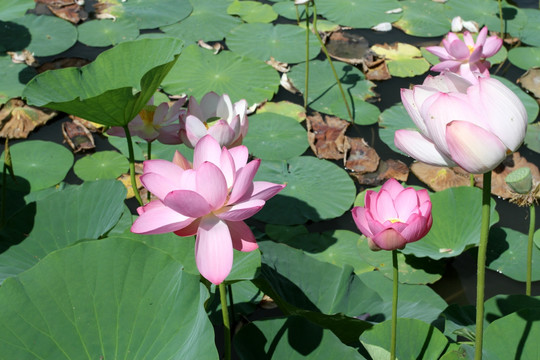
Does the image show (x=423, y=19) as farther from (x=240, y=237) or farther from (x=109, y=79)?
(x=240, y=237)

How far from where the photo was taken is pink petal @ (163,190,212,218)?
0.81m

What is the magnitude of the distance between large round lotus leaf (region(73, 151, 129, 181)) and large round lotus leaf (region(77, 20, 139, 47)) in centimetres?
93

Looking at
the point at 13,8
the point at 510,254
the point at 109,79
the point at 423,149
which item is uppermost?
the point at 423,149

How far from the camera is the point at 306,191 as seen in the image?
81.0 inches

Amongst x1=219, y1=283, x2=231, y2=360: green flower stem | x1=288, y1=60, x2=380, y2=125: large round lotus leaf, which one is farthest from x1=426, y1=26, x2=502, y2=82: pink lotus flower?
x1=219, y1=283, x2=231, y2=360: green flower stem

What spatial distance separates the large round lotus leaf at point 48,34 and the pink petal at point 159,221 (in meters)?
2.25

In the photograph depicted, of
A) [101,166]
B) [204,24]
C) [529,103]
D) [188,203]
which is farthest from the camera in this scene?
[204,24]

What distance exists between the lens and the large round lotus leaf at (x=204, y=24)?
3006 mm

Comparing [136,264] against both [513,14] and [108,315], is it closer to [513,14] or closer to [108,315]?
[108,315]

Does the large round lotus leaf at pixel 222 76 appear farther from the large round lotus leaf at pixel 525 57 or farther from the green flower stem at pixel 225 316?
the green flower stem at pixel 225 316

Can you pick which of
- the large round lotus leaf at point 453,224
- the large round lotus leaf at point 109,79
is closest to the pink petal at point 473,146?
the large round lotus leaf at point 109,79

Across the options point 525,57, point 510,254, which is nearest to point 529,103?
point 525,57

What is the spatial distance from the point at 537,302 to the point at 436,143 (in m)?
0.75

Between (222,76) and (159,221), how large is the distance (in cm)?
188
